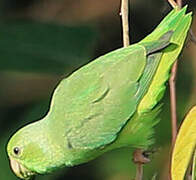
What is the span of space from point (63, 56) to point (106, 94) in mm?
1057

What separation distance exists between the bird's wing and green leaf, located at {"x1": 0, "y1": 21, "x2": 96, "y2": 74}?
3.24ft

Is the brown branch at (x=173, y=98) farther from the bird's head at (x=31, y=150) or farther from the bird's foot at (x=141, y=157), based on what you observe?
the bird's head at (x=31, y=150)

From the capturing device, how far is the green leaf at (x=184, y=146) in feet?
5.86

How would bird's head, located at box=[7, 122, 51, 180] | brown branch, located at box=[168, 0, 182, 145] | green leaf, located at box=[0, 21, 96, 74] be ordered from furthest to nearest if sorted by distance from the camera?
green leaf, located at box=[0, 21, 96, 74] → bird's head, located at box=[7, 122, 51, 180] → brown branch, located at box=[168, 0, 182, 145]

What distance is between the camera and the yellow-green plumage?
6.71 feet

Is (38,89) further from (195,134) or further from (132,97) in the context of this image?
(195,134)

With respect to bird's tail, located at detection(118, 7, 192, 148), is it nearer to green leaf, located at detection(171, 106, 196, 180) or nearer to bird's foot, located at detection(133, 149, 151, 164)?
bird's foot, located at detection(133, 149, 151, 164)

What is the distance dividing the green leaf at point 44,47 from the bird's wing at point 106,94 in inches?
38.9

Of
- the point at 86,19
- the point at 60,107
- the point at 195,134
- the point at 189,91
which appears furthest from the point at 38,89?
the point at 195,134

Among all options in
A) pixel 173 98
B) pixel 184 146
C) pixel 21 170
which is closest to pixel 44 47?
pixel 21 170

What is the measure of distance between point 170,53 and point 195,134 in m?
0.34

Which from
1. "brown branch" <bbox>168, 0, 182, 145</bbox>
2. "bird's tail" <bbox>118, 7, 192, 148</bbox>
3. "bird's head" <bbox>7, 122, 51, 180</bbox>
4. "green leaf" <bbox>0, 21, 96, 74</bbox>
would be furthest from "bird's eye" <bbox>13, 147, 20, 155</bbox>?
"green leaf" <bbox>0, 21, 96, 74</bbox>

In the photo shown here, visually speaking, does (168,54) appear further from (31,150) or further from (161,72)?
(31,150)

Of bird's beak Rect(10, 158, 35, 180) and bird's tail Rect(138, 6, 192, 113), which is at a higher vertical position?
bird's tail Rect(138, 6, 192, 113)
